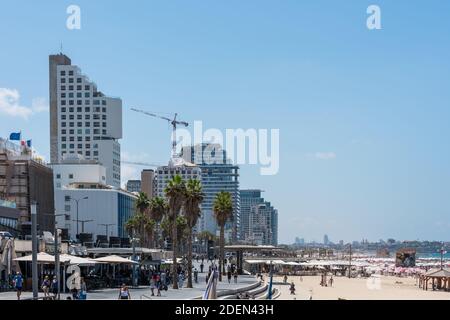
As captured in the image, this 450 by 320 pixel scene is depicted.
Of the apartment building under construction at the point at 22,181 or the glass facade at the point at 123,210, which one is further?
the glass facade at the point at 123,210

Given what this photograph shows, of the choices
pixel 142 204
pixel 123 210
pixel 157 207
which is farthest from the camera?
pixel 123 210

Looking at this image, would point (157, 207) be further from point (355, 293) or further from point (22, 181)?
point (355, 293)

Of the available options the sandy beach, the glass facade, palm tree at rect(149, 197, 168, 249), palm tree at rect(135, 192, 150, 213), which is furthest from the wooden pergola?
the glass facade

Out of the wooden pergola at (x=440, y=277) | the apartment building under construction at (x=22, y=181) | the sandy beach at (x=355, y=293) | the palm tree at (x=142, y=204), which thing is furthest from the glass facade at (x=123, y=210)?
the wooden pergola at (x=440, y=277)

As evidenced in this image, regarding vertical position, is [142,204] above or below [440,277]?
above

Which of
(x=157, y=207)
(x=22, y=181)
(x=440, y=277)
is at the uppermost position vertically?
(x=22, y=181)

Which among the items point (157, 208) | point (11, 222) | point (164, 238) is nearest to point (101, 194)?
point (164, 238)

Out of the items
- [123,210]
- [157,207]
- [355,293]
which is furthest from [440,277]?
[123,210]

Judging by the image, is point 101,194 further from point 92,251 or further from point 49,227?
point 92,251

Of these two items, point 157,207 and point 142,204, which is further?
point 142,204

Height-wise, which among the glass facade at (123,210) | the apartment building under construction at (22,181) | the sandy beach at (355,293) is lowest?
the sandy beach at (355,293)

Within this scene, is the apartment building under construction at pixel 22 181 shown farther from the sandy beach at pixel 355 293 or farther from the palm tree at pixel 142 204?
the sandy beach at pixel 355 293

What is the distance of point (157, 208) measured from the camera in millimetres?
107312
